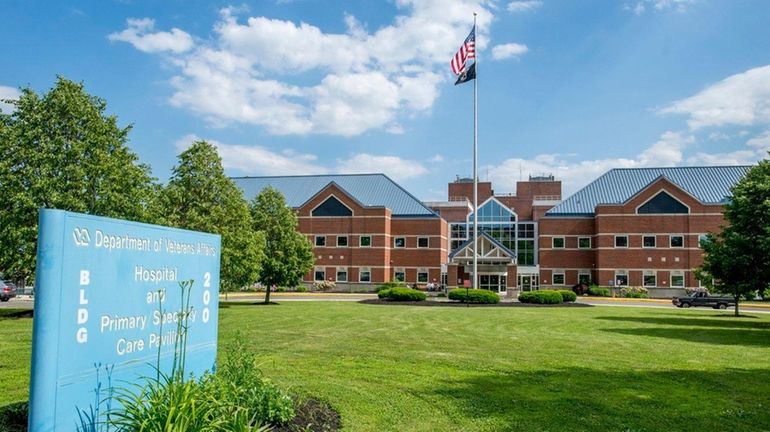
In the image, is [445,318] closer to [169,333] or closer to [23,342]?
[23,342]

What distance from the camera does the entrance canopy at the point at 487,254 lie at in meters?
53.3

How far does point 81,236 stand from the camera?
499 cm

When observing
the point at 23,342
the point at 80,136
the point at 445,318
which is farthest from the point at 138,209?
the point at 445,318

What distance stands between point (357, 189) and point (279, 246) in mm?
33368

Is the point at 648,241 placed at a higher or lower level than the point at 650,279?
higher

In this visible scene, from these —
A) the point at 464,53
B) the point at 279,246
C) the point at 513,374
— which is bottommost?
the point at 513,374

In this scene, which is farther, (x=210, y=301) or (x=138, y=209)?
(x=138, y=209)

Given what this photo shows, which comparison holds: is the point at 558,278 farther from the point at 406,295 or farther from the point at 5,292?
the point at 5,292

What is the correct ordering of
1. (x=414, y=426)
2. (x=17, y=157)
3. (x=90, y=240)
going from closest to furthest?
(x=90, y=240), (x=414, y=426), (x=17, y=157)

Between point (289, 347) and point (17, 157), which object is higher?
point (17, 157)

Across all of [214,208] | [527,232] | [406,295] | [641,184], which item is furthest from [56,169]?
[641,184]

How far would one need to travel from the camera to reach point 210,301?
24.6 ft

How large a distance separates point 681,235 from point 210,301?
204ft

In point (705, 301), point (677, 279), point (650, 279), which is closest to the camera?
point (705, 301)
